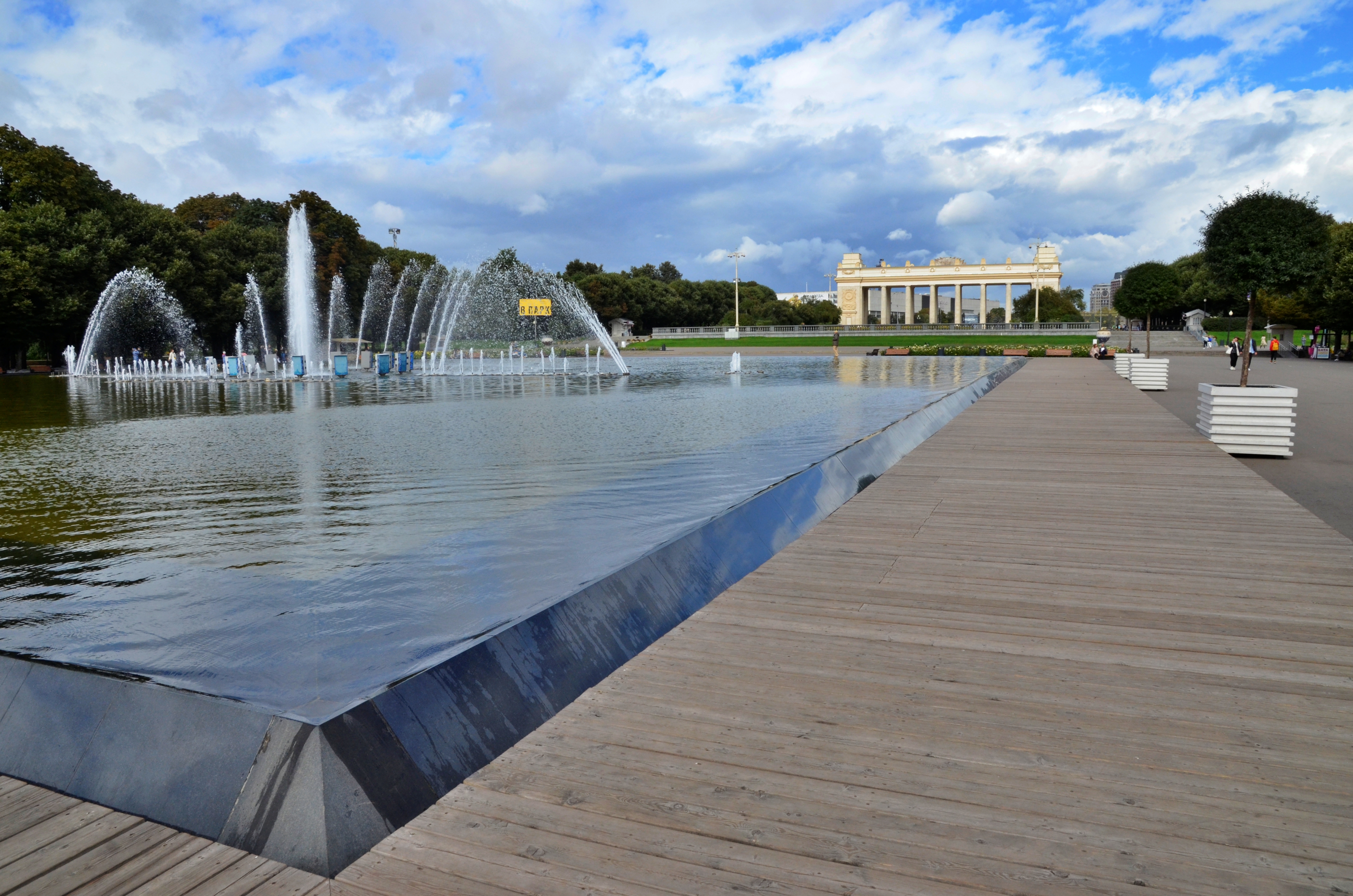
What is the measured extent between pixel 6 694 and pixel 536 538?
3860 millimetres

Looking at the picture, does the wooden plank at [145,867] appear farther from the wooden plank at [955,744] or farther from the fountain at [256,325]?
the fountain at [256,325]

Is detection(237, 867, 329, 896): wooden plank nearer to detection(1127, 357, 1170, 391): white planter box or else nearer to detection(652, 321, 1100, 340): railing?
detection(1127, 357, 1170, 391): white planter box

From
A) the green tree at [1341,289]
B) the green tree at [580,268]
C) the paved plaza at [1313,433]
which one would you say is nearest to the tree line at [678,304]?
the green tree at [580,268]

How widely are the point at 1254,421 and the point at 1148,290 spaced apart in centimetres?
3669

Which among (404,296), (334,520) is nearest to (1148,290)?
→ (334,520)

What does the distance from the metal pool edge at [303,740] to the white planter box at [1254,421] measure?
31.1 feet

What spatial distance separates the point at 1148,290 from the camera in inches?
1700

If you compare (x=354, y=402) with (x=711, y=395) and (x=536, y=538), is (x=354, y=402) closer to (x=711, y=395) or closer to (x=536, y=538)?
(x=711, y=395)

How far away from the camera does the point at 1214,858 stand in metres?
2.27

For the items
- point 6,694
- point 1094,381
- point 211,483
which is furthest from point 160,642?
point 1094,381

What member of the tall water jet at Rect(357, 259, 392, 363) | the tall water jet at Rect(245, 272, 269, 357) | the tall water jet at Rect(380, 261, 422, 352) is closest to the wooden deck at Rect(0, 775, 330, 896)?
the tall water jet at Rect(245, 272, 269, 357)

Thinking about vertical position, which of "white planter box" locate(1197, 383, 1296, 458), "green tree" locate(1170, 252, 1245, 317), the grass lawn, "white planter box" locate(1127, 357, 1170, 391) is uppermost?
"green tree" locate(1170, 252, 1245, 317)

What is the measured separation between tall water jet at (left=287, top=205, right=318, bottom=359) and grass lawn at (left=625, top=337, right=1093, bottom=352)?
25036mm

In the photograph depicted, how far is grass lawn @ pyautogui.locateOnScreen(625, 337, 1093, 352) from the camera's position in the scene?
208ft
